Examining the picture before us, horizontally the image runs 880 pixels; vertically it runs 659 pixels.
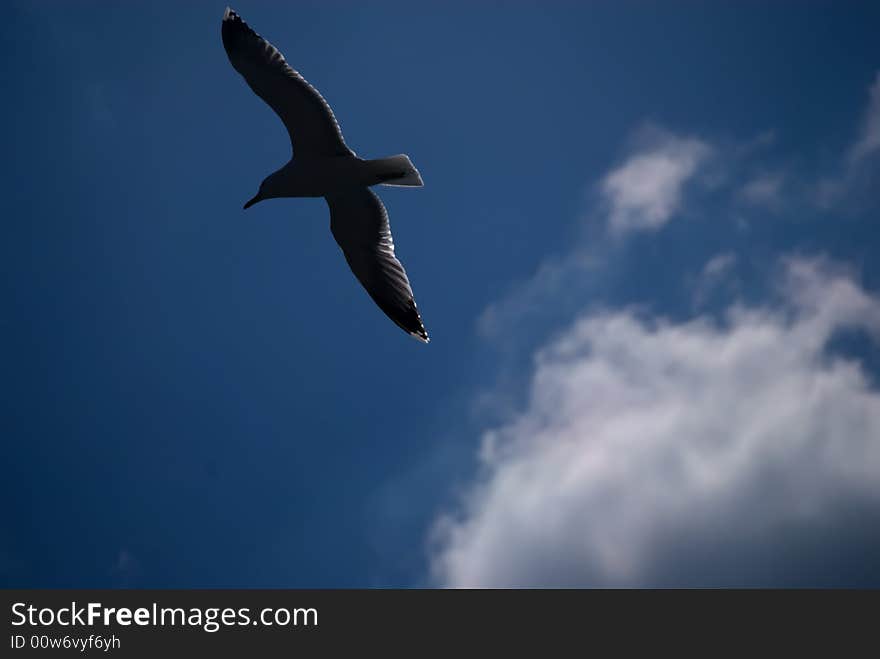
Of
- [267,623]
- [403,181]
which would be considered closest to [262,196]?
[403,181]

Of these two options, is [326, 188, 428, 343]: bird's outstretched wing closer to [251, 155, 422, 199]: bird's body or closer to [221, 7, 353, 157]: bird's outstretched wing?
[251, 155, 422, 199]: bird's body

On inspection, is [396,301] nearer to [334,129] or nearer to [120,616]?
[334,129]

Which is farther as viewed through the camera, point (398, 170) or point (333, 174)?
point (333, 174)

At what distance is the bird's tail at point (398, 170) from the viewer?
11094 millimetres

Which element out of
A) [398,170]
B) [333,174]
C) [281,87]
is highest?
[281,87]

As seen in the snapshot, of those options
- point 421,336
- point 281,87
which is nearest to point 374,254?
point 421,336

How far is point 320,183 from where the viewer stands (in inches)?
450

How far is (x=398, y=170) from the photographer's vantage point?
36.5ft

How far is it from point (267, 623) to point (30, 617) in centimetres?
272

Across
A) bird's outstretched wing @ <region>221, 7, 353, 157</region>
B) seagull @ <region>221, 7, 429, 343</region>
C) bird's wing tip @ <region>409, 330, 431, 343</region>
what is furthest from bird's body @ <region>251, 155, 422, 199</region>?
bird's wing tip @ <region>409, 330, 431, 343</region>

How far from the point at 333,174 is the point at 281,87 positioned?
103cm

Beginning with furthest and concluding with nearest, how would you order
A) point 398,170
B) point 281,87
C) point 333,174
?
point 333,174 < point 398,170 < point 281,87

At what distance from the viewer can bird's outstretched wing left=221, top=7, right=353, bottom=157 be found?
10953 millimetres

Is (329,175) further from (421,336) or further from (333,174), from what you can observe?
(421,336)
